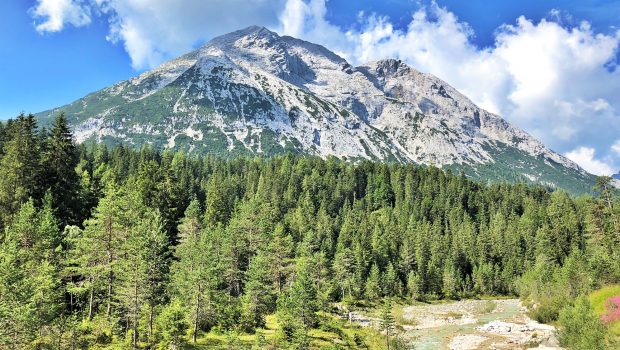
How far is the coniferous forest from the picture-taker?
150 ft

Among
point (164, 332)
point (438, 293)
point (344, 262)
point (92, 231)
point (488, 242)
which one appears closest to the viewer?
point (164, 332)

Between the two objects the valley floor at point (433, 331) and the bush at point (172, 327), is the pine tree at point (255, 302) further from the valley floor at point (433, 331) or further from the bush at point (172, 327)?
the bush at point (172, 327)

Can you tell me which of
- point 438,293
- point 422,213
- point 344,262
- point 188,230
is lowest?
point 438,293

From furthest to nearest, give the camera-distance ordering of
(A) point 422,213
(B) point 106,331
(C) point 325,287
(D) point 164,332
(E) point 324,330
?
(A) point 422,213
(C) point 325,287
(E) point 324,330
(B) point 106,331
(D) point 164,332

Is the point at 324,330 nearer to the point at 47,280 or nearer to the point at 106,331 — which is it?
the point at 106,331

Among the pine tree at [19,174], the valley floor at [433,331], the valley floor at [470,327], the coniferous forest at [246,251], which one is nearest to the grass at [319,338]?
the valley floor at [433,331]

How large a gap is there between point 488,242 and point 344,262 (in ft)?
238

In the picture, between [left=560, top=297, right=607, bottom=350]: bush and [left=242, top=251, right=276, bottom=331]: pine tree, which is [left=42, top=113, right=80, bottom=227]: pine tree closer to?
[left=242, top=251, right=276, bottom=331]: pine tree

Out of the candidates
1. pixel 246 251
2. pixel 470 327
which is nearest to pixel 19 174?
pixel 246 251

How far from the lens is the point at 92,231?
52281mm

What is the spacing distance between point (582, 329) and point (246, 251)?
202 ft

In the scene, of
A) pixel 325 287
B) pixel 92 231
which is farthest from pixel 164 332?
pixel 325 287

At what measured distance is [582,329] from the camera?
175 ft

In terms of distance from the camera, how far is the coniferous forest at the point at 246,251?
45812 millimetres
